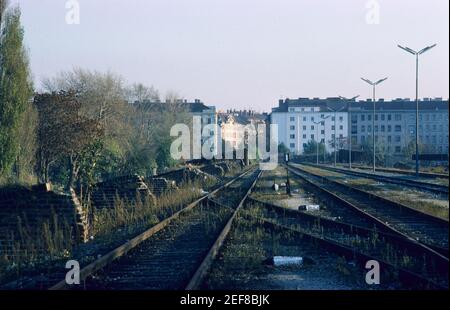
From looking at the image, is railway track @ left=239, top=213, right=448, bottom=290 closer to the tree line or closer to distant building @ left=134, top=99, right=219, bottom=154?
the tree line

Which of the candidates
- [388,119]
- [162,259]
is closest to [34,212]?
[162,259]

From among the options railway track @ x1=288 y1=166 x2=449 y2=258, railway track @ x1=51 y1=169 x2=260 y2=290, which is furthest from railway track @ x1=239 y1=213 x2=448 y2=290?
railway track @ x1=51 y1=169 x2=260 y2=290

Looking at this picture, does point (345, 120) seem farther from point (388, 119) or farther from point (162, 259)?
point (162, 259)

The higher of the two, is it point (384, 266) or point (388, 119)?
point (388, 119)

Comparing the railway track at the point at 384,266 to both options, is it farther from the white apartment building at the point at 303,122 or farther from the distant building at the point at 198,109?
the white apartment building at the point at 303,122

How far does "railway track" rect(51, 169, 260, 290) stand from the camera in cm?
805

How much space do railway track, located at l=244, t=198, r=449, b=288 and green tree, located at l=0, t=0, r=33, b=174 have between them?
12.7 meters

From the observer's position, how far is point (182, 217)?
16.5 m

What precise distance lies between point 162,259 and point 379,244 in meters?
4.10

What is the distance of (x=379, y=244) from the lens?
37.0 feet
